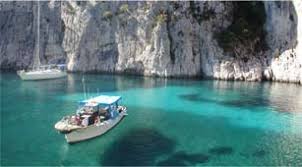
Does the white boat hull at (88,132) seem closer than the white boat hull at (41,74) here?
Yes

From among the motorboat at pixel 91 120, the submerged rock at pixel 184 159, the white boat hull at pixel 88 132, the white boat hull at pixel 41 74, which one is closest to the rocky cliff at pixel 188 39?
the white boat hull at pixel 41 74

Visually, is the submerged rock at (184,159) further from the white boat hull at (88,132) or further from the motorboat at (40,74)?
the motorboat at (40,74)

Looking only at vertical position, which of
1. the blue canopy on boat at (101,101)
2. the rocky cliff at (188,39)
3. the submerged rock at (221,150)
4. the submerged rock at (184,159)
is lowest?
the submerged rock at (184,159)

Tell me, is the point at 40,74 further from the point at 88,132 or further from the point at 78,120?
the point at 88,132

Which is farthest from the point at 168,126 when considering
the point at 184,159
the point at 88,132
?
the point at 184,159

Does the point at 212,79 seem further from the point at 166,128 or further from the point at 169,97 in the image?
the point at 166,128

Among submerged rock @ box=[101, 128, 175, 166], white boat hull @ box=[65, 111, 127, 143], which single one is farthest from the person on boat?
submerged rock @ box=[101, 128, 175, 166]
